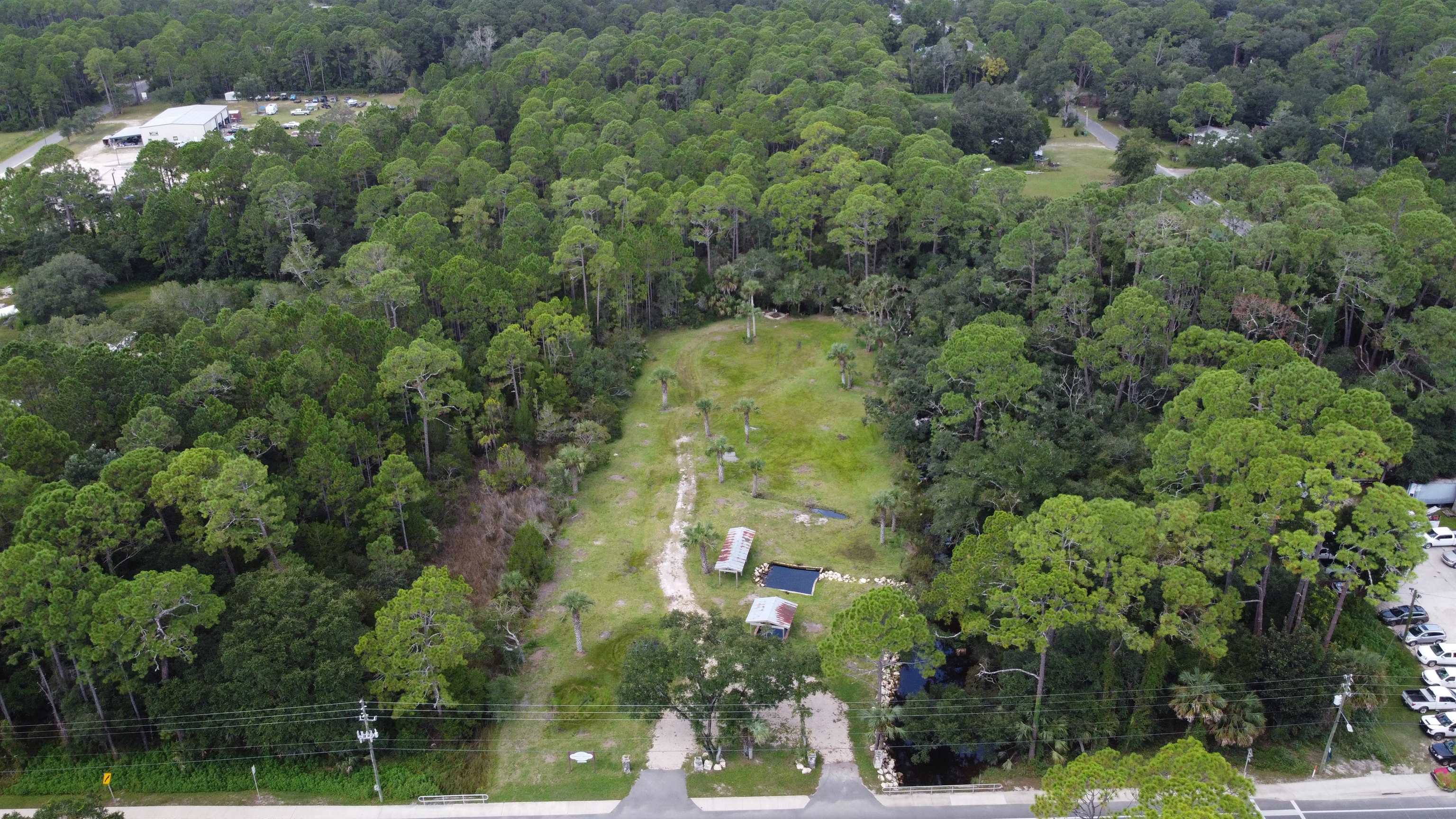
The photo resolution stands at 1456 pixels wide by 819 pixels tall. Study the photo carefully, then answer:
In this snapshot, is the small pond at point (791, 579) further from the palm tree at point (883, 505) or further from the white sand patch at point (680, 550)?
the palm tree at point (883, 505)

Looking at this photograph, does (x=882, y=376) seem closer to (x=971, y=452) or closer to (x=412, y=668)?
(x=971, y=452)

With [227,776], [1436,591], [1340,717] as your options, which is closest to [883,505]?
[1340,717]

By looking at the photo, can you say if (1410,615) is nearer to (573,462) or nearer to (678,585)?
(678,585)

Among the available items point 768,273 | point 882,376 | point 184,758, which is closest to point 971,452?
point 882,376

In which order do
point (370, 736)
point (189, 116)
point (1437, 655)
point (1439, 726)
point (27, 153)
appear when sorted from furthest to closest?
point (189, 116), point (27, 153), point (1437, 655), point (1439, 726), point (370, 736)

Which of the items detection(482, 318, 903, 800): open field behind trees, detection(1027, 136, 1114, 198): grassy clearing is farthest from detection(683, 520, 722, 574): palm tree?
detection(1027, 136, 1114, 198): grassy clearing

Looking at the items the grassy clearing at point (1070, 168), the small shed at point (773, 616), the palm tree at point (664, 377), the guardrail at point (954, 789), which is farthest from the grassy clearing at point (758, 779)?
the grassy clearing at point (1070, 168)

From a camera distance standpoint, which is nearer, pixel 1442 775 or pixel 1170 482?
pixel 1442 775

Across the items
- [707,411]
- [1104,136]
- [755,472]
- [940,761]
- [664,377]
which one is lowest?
[940,761]
